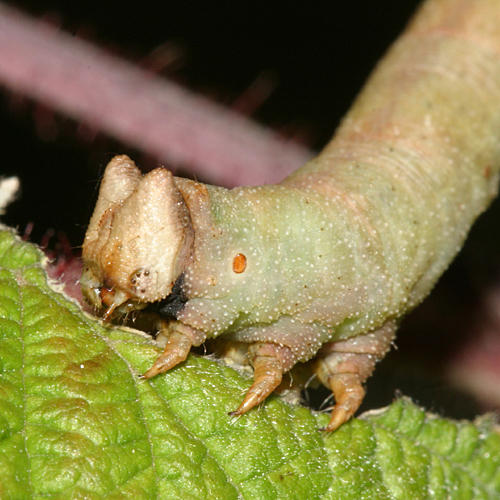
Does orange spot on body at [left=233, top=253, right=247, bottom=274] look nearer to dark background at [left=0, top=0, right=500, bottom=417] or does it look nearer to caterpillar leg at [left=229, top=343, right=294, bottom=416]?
caterpillar leg at [left=229, top=343, right=294, bottom=416]

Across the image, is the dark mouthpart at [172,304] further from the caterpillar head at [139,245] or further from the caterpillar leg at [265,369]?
the caterpillar leg at [265,369]

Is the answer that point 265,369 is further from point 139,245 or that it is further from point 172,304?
point 139,245

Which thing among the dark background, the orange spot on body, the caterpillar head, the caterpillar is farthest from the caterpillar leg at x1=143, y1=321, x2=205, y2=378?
the dark background

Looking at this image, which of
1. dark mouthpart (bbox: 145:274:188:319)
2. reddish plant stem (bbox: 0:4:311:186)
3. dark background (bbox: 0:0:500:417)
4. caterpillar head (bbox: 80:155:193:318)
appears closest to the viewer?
caterpillar head (bbox: 80:155:193:318)

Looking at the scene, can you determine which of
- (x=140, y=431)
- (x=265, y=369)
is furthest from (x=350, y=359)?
(x=140, y=431)

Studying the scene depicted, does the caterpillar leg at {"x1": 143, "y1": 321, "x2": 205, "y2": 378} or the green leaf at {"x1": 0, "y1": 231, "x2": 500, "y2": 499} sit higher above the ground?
the caterpillar leg at {"x1": 143, "y1": 321, "x2": 205, "y2": 378}

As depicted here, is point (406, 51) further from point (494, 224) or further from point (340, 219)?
point (494, 224)
